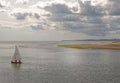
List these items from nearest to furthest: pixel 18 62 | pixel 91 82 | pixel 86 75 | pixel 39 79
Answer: pixel 91 82 < pixel 39 79 < pixel 86 75 < pixel 18 62

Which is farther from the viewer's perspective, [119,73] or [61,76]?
[119,73]

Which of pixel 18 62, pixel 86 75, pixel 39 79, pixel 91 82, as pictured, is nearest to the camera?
pixel 91 82

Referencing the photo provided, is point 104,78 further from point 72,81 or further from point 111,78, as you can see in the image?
point 72,81

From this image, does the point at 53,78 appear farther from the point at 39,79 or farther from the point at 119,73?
the point at 119,73

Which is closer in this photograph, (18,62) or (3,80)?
(3,80)

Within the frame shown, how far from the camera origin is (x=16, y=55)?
10650cm

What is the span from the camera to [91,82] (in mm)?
62469

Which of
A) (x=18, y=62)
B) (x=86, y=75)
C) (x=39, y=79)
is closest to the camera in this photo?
(x=39, y=79)

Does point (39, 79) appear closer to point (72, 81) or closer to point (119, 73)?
point (72, 81)

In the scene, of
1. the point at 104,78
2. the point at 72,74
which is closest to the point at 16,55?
the point at 72,74

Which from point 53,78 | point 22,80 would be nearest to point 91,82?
point 53,78

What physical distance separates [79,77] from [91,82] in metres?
6.96

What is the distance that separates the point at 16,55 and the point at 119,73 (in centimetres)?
4286

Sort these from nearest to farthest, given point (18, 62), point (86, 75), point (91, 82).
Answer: point (91, 82), point (86, 75), point (18, 62)
